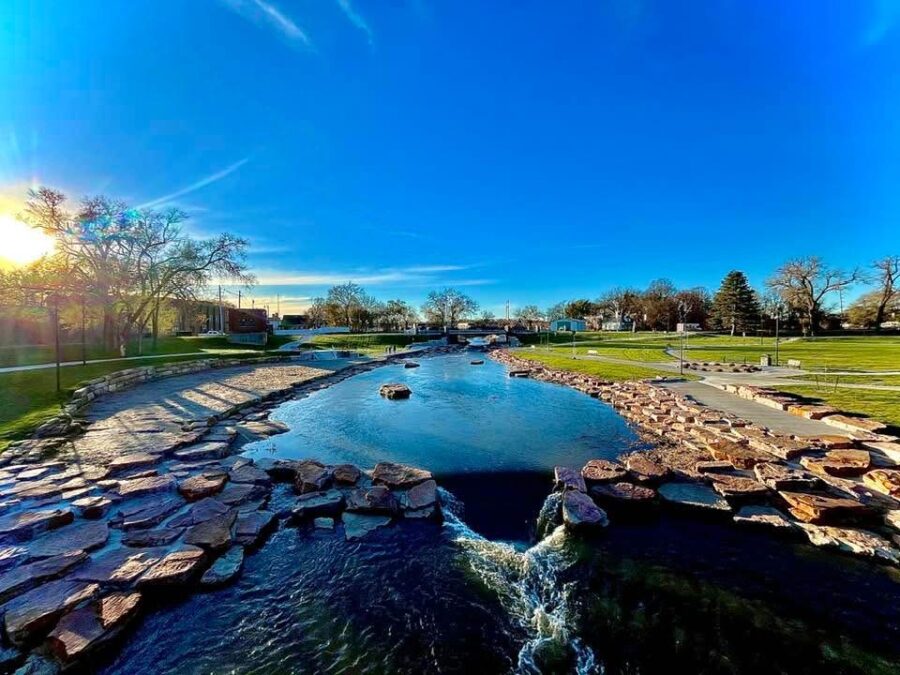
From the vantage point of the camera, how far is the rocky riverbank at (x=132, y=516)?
10.9 ft

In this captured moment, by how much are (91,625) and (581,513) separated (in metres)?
5.43

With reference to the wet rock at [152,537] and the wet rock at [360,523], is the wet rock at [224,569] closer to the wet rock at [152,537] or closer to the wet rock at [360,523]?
the wet rock at [152,537]

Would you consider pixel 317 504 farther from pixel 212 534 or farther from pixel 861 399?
pixel 861 399

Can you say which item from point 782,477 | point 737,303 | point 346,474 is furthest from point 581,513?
point 737,303

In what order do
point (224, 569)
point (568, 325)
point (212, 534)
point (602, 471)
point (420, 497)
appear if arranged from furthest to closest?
point (568, 325) → point (602, 471) → point (420, 497) → point (212, 534) → point (224, 569)

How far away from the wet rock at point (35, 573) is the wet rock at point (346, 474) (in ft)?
10.3

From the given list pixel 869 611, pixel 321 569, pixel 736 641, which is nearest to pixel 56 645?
pixel 321 569

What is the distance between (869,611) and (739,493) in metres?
2.18

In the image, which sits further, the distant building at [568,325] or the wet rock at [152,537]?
the distant building at [568,325]

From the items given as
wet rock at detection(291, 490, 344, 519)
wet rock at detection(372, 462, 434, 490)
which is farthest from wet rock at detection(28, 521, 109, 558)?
wet rock at detection(372, 462, 434, 490)

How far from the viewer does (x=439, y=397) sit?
15.2m

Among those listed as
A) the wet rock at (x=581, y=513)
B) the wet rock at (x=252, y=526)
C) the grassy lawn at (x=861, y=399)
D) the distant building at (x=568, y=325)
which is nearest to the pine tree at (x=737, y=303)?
the distant building at (x=568, y=325)

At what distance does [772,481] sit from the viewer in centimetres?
598

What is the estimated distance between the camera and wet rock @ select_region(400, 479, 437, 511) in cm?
576
